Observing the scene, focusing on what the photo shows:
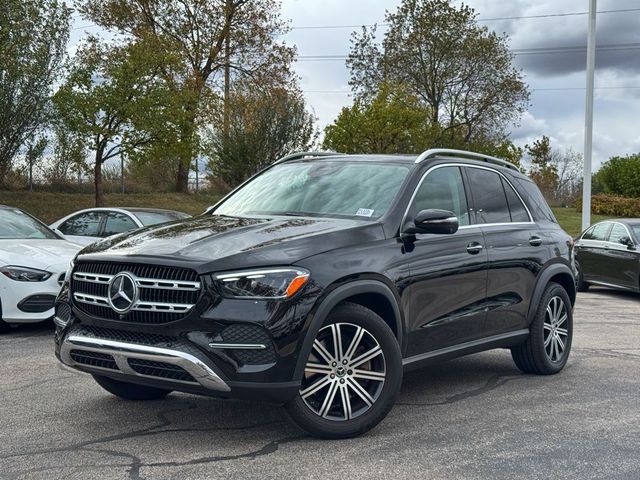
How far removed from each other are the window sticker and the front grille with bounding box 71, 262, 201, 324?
1.44m

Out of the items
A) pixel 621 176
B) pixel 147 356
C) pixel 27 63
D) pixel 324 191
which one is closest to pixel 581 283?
pixel 324 191

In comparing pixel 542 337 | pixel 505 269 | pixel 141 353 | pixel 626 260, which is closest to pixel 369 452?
pixel 141 353

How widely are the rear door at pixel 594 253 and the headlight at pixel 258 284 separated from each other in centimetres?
1149

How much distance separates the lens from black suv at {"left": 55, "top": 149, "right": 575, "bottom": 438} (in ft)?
14.1

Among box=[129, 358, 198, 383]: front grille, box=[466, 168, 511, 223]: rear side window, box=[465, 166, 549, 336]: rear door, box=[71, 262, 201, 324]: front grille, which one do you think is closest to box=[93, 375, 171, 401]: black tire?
box=[71, 262, 201, 324]: front grille

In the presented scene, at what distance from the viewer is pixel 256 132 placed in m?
34.5

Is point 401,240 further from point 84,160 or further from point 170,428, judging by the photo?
point 84,160

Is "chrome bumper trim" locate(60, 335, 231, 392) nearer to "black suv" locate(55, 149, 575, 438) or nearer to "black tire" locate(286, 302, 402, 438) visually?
"black suv" locate(55, 149, 575, 438)

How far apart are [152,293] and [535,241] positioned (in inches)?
138

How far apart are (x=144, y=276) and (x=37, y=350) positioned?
3818 millimetres

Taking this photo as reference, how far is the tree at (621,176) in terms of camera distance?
1661 inches

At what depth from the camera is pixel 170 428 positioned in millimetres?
4949

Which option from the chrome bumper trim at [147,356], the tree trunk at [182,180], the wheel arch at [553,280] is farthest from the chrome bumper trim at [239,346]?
the tree trunk at [182,180]

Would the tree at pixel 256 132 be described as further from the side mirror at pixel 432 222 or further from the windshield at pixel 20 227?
the side mirror at pixel 432 222
